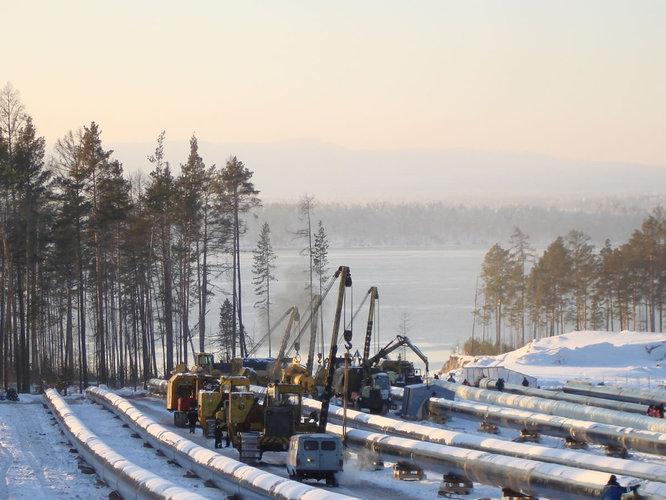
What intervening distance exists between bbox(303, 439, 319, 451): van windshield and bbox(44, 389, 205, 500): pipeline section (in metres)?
4.60

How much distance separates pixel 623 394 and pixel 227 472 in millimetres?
29801


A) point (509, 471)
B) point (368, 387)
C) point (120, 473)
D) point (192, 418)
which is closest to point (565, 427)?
point (509, 471)

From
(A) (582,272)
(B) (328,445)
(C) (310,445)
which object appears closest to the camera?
(C) (310,445)

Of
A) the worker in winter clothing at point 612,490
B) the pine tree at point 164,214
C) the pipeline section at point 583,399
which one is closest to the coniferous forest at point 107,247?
the pine tree at point 164,214

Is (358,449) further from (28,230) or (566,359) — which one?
(566,359)

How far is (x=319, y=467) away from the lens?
1013 inches

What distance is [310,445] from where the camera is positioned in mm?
25906

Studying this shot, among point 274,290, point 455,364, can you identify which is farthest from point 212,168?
point 274,290

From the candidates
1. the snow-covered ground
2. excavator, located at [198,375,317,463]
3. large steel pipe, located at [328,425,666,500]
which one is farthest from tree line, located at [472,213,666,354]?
large steel pipe, located at [328,425,666,500]

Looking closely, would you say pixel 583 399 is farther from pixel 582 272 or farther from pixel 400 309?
pixel 400 309

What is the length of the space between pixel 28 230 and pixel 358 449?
110ft

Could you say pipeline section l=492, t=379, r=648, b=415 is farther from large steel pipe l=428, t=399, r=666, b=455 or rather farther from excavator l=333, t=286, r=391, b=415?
excavator l=333, t=286, r=391, b=415

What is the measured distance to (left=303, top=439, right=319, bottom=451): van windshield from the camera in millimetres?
25844

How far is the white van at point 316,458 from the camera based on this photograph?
84.4ft
